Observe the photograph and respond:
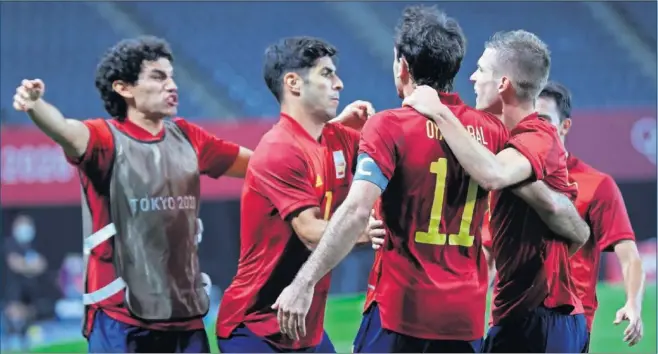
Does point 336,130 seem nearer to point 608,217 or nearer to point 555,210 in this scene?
point 555,210

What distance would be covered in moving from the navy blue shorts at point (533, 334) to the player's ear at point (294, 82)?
1.28 m

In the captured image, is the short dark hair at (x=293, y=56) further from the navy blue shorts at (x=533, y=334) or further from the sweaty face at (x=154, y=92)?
the navy blue shorts at (x=533, y=334)

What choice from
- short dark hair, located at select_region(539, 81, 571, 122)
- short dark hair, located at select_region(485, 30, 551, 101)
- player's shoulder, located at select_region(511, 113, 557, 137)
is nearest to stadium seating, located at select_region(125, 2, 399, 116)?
short dark hair, located at select_region(539, 81, 571, 122)

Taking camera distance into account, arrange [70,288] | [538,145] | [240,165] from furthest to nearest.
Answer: [70,288], [240,165], [538,145]

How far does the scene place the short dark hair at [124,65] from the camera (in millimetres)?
4969

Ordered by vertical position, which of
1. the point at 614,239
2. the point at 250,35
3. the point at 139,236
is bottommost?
the point at 139,236

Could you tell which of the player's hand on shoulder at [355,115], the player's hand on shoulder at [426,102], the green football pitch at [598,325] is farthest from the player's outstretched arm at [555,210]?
the green football pitch at [598,325]

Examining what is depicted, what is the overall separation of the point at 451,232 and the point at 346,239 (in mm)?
383

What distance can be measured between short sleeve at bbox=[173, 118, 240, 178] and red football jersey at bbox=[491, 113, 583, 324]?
1475 millimetres

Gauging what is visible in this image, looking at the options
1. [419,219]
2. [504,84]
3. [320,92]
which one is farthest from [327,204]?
[504,84]

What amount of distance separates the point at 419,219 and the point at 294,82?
1.12 meters

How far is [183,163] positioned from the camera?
480 centimetres

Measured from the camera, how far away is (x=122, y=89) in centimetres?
496

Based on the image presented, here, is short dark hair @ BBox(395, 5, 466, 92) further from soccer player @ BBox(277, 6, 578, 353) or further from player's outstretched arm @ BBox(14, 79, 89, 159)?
player's outstretched arm @ BBox(14, 79, 89, 159)
